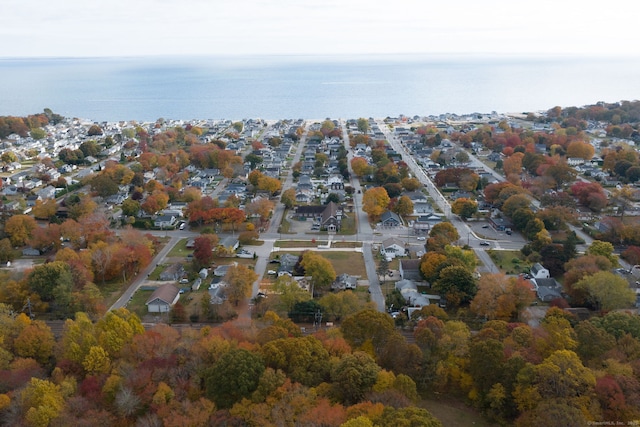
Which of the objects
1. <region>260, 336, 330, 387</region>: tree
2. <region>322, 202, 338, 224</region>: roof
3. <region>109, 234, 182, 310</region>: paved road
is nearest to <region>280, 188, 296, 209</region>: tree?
<region>322, 202, 338, 224</region>: roof

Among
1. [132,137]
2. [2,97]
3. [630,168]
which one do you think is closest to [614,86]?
[630,168]

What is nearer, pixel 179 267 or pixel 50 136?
pixel 179 267

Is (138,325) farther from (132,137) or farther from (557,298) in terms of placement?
(132,137)

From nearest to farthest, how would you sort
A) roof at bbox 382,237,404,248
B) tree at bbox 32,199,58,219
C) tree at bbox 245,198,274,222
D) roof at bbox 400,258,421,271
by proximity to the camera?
roof at bbox 400,258,421,271 < roof at bbox 382,237,404,248 < tree at bbox 245,198,274,222 < tree at bbox 32,199,58,219

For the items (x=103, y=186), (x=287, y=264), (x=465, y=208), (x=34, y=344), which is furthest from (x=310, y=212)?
(x=34, y=344)

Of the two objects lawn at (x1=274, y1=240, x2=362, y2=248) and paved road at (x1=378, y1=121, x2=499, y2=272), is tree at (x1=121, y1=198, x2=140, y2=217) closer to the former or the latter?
lawn at (x1=274, y1=240, x2=362, y2=248)
